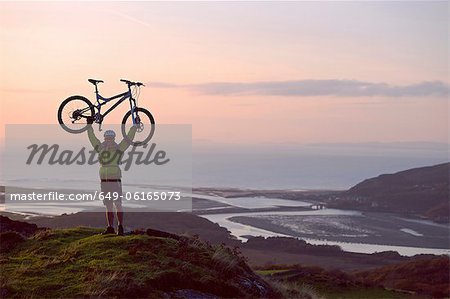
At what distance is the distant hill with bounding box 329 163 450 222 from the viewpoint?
7962 centimetres

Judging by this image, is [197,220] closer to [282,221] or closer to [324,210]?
[282,221]

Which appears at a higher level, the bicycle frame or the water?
the bicycle frame

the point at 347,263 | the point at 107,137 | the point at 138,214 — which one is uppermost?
the point at 107,137

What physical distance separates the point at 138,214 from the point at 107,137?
117 ft

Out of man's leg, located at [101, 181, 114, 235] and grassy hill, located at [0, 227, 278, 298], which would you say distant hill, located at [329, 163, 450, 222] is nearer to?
man's leg, located at [101, 181, 114, 235]

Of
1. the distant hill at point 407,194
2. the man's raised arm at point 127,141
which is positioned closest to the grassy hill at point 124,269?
the man's raised arm at point 127,141

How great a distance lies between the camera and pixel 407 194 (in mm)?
88125

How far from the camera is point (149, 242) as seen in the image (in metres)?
14.1

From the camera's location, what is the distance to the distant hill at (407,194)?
261 ft

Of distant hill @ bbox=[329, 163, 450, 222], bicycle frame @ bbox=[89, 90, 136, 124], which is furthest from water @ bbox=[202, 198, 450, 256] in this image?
bicycle frame @ bbox=[89, 90, 136, 124]

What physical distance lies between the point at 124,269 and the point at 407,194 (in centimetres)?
8117

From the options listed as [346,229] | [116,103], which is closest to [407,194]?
A: [346,229]

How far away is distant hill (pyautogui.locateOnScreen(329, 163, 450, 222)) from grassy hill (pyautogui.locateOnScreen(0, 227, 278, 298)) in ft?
215

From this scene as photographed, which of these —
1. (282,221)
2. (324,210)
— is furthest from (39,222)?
(324,210)
